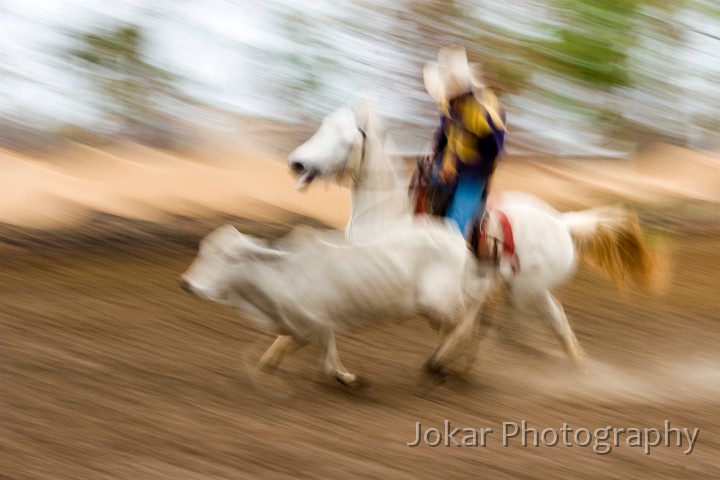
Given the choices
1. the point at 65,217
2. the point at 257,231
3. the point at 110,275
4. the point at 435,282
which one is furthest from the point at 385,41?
the point at 435,282

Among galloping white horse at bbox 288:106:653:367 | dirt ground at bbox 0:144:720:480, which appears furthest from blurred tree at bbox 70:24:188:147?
galloping white horse at bbox 288:106:653:367

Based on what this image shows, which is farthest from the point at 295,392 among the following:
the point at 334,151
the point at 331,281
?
the point at 334,151

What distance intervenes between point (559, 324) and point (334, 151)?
156cm

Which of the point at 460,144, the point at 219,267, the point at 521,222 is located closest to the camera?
the point at 219,267

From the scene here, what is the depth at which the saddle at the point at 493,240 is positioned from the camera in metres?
4.82

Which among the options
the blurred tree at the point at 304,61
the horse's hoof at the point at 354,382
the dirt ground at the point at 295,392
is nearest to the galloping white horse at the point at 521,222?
the dirt ground at the point at 295,392

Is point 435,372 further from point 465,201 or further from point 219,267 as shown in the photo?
point 219,267

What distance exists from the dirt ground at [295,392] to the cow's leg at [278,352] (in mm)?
117

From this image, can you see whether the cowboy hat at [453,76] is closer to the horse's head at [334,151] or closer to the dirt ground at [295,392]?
the horse's head at [334,151]

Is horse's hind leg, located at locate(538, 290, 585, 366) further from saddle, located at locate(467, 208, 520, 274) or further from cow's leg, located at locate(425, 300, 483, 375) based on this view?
cow's leg, located at locate(425, 300, 483, 375)

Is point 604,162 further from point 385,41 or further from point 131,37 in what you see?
point 131,37

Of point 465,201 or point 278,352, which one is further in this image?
point 465,201

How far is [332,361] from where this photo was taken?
4.61 m

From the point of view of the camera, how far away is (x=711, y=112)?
43.5 feet
